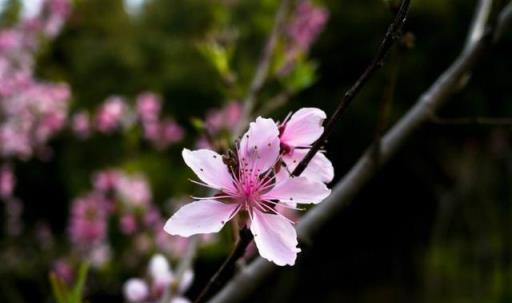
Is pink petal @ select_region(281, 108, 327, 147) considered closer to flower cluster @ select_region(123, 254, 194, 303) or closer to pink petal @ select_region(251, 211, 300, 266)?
pink petal @ select_region(251, 211, 300, 266)

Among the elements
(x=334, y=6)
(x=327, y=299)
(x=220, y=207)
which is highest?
(x=334, y=6)

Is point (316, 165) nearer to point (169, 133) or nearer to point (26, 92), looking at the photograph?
point (26, 92)

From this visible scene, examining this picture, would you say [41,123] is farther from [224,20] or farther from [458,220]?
[458,220]

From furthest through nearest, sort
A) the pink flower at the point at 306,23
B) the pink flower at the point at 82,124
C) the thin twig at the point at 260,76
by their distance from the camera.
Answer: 1. the pink flower at the point at 82,124
2. the pink flower at the point at 306,23
3. the thin twig at the point at 260,76

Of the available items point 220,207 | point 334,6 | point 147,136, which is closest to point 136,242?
point 147,136

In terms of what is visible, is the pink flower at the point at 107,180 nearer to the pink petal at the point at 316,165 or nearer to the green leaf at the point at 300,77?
the green leaf at the point at 300,77

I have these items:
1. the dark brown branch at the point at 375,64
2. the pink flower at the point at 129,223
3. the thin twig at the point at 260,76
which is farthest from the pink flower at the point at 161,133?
the dark brown branch at the point at 375,64
